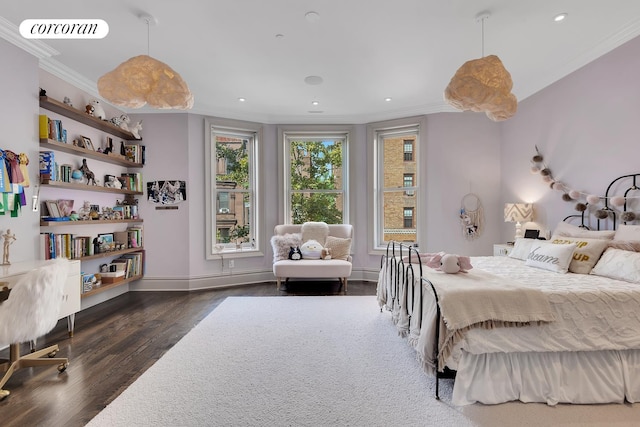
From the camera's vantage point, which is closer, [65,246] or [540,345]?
[540,345]

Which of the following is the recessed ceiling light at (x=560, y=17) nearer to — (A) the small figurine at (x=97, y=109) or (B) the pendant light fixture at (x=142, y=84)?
(B) the pendant light fixture at (x=142, y=84)

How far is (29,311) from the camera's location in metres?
2.07

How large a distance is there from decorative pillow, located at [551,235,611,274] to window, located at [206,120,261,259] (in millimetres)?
4314

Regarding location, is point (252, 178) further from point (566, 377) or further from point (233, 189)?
point (566, 377)

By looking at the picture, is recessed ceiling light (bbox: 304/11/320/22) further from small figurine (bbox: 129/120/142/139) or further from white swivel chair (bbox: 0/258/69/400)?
small figurine (bbox: 129/120/142/139)

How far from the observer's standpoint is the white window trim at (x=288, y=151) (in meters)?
5.55

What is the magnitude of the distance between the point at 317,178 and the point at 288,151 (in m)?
0.71

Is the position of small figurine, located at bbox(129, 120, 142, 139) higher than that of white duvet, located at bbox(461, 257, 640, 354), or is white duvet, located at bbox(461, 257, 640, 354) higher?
small figurine, located at bbox(129, 120, 142, 139)

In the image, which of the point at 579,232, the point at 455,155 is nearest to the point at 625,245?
the point at 579,232

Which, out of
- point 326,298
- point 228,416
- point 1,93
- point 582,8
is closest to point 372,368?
point 228,416

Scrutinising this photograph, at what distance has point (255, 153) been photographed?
5.53m

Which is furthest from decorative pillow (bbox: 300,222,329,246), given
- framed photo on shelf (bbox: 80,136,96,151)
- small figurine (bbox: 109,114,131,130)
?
framed photo on shelf (bbox: 80,136,96,151)

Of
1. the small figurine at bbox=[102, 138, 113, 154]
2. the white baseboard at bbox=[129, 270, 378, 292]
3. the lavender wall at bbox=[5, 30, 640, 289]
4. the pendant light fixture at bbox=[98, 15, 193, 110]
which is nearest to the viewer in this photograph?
the pendant light fixture at bbox=[98, 15, 193, 110]

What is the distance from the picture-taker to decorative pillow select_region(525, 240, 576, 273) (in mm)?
2652
